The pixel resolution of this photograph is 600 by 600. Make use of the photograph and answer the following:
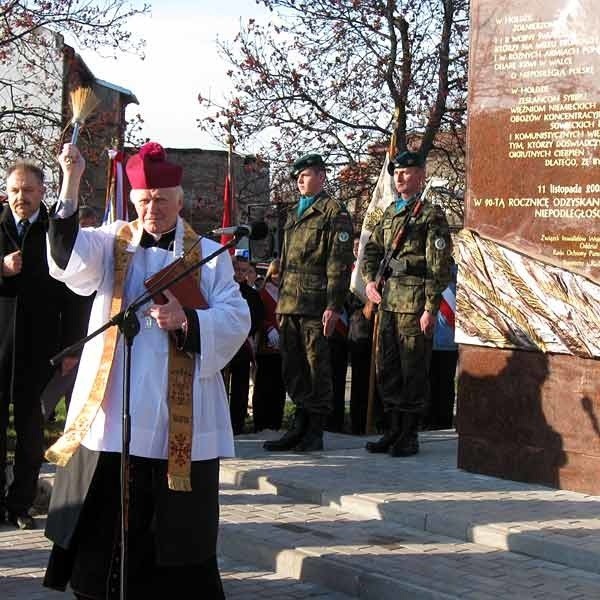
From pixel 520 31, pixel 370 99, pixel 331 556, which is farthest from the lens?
pixel 370 99

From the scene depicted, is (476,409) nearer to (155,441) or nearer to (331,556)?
(331,556)

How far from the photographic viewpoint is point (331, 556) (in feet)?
20.0

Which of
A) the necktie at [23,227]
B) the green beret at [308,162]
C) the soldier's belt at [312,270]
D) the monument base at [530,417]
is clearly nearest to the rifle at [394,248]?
the soldier's belt at [312,270]

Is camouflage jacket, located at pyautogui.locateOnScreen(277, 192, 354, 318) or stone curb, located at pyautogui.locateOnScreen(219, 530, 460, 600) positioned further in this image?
camouflage jacket, located at pyautogui.locateOnScreen(277, 192, 354, 318)

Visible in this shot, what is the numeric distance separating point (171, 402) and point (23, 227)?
8.80ft

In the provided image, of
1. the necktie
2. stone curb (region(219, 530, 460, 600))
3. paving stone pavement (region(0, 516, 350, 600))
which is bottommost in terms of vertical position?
paving stone pavement (region(0, 516, 350, 600))

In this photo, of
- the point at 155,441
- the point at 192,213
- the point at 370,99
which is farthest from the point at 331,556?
the point at 192,213

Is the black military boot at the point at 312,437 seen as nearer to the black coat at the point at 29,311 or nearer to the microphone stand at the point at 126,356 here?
the black coat at the point at 29,311

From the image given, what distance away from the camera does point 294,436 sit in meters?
9.05

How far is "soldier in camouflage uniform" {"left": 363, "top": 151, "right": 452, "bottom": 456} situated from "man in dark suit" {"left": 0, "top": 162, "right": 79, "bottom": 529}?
2.74 m

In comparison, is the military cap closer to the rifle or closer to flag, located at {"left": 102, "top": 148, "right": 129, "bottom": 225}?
the rifle

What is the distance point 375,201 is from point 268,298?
1.88 metres

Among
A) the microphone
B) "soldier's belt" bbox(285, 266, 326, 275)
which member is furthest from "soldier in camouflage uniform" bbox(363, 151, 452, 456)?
the microphone

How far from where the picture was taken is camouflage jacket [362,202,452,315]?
841 cm
